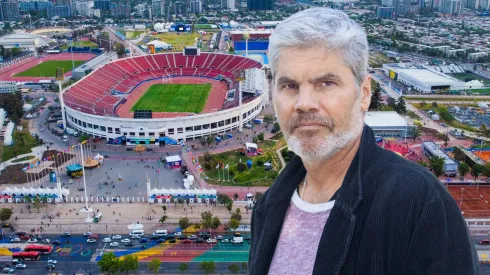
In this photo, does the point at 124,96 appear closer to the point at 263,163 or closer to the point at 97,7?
the point at 263,163

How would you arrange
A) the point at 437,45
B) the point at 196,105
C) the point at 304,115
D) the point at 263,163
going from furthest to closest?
the point at 437,45 → the point at 196,105 → the point at 263,163 → the point at 304,115

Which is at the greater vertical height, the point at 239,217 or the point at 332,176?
the point at 332,176

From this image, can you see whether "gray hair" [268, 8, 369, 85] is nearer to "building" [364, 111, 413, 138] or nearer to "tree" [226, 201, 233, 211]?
"tree" [226, 201, 233, 211]

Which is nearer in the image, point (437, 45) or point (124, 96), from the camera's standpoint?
point (124, 96)

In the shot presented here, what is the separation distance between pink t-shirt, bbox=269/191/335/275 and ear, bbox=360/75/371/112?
0.41 meters

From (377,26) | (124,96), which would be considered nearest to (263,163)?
(124,96)

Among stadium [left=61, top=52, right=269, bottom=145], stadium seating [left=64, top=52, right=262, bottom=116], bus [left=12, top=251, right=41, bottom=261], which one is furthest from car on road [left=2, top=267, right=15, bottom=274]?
stadium seating [left=64, top=52, right=262, bottom=116]

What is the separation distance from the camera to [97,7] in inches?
3307

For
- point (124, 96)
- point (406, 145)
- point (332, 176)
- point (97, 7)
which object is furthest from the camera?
point (97, 7)

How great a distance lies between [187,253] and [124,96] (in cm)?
1871

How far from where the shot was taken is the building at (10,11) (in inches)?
2675

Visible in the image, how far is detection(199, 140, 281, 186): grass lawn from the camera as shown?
1906cm

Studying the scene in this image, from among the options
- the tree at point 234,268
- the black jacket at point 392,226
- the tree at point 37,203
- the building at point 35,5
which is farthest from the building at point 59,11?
the black jacket at point 392,226

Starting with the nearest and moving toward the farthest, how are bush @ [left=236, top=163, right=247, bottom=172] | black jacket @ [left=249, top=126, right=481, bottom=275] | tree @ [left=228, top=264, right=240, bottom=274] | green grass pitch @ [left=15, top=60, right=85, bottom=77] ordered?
black jacket @ [left=249, top=126, right=481, bottom=275]
tree @ [left=228, top=264, right=240, bottom=274]
bush @ [left=236, top=163, right=247, bottom=172]
green grass pitch @ [left=15, top=60, right=85, bottom=77]
